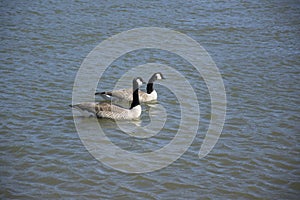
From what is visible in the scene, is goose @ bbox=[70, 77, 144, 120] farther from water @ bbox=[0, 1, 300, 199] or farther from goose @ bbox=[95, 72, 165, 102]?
goose @ bbox=[95, 72, 165, 102]

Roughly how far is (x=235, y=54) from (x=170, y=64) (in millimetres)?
2642

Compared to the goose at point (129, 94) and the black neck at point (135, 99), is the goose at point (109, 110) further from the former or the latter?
the goose at point (129, 94)

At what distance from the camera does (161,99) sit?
15727mm

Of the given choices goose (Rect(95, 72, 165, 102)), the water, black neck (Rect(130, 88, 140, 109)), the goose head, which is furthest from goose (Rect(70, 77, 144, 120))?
goose (Rect(95, 72, 165, 102))

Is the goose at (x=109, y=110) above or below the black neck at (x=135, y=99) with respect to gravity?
below

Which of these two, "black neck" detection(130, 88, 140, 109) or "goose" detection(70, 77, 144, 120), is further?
"black neck" detection(130, 88, 140, 109)

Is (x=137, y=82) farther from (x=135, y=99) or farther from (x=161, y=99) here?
(x=161, y=99)

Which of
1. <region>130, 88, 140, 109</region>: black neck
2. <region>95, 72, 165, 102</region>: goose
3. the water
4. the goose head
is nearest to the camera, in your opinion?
the water

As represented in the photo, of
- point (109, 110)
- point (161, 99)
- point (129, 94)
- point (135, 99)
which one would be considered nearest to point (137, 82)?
point (129, 94)

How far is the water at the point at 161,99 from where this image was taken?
10453 mm

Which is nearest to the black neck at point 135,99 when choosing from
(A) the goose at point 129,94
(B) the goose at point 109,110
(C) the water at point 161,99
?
(B) the goose at point 109,110

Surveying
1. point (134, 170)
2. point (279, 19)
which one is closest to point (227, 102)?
point (134, 170)

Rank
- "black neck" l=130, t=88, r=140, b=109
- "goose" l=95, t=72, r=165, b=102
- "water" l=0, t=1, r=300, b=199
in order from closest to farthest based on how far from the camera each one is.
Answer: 1. "water" l=0, t=1, r=300, b=199
2. "black neck" l=130, t=88, r=140, b=109
3. "goose" l=95, t=72, r=165, b=102

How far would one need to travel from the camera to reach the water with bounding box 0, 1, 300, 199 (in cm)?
1045
